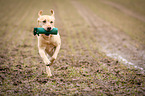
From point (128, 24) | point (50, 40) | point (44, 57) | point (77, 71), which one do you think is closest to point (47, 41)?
point (50, 40)

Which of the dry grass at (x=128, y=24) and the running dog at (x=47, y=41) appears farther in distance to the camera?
the dry grass at (x=128, y=24)

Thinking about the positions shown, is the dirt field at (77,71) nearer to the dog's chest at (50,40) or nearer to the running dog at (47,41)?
the running dog at (47,41)

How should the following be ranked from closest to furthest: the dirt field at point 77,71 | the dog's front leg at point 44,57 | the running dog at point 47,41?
1. the dirt field at point 77,71
2. the running dog at point 47,41
3. the dog's front leg at point 44,57

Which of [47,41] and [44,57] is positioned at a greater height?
[47,41]

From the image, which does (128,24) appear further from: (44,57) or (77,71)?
(44,57)

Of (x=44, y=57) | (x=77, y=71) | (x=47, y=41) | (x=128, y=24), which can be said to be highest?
→ (x=128, y=24)

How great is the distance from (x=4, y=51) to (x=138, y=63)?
22.5 feet

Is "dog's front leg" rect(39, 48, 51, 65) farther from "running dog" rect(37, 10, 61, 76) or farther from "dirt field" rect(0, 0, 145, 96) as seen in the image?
"dirt field" rect(0, 0, 145, 96)

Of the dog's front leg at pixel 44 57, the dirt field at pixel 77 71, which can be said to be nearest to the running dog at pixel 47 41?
the dog's front leg at pixel 44 57

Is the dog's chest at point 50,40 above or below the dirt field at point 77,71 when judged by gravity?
above

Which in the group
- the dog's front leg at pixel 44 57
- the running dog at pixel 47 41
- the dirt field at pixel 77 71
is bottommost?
the dirt field at pixel 77 71

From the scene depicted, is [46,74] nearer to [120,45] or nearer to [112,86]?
[112,86]

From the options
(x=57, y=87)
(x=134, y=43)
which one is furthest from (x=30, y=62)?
Answer: (x=134, y=43)

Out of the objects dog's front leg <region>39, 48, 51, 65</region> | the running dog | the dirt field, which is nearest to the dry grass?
the dirt field
